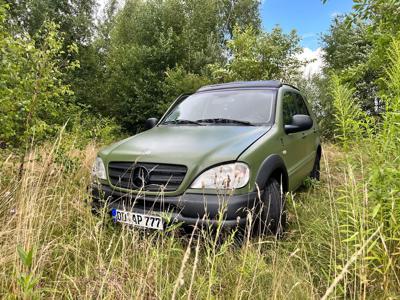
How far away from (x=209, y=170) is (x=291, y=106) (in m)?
2.31

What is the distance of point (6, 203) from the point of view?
2.98m

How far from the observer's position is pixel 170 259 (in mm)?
2400

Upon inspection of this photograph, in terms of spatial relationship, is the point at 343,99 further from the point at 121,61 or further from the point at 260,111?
the point at 121,61

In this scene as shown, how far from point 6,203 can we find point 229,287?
2.30m

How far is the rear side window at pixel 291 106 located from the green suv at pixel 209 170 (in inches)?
2.0

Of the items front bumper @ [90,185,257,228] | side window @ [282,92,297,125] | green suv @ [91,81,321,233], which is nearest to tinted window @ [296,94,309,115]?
side window @ [282,92,297,125]

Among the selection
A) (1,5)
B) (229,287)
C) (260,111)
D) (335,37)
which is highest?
(335,37)

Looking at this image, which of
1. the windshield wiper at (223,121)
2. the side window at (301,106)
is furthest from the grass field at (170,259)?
the side window at (301,106)

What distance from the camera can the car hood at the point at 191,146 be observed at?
2.50 metres

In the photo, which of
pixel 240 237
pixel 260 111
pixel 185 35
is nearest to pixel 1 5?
pixel 260 111

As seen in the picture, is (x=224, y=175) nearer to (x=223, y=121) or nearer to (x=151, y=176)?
(x=151, y=176)

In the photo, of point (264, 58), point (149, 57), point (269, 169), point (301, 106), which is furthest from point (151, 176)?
point (149, 57)

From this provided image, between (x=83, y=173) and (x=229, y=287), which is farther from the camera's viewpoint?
(x=83, y=173)

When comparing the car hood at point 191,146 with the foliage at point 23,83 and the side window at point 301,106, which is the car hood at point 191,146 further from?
the side window at point 301,106
